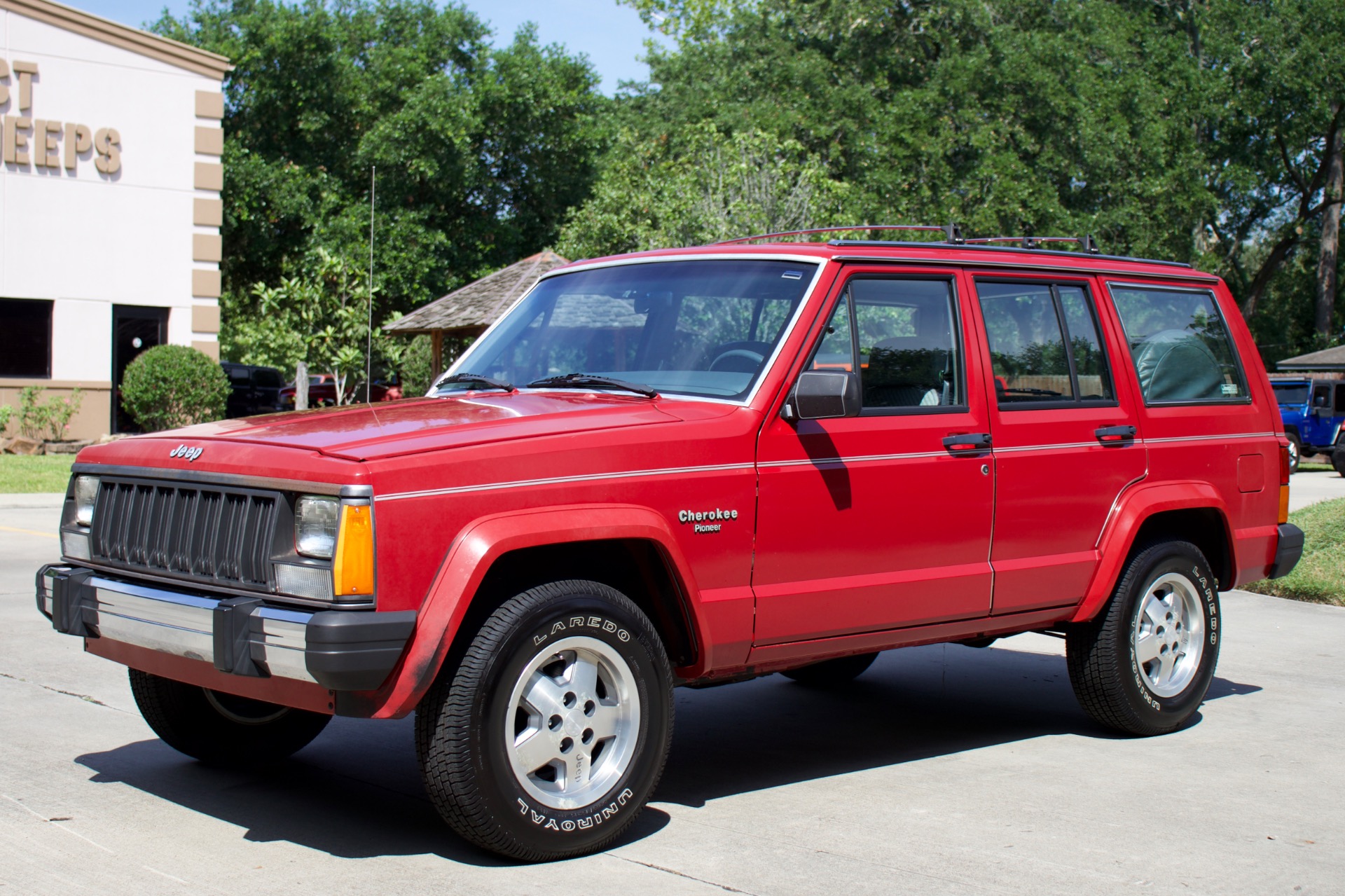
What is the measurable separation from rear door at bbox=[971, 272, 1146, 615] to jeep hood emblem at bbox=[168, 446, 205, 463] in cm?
306

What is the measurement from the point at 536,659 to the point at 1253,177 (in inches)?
1521

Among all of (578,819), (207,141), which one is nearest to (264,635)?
(578,819)

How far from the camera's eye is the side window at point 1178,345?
21.3 ft

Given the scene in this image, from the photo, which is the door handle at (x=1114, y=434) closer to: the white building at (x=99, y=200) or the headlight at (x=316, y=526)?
the headlight at (x=316, y=526)

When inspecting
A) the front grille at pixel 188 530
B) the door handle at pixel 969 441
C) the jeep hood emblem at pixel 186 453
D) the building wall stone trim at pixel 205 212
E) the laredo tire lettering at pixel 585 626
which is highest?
the building wall stone trim at pixel 205 212

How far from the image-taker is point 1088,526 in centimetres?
601

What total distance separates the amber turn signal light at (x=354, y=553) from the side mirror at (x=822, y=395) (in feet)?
5.30

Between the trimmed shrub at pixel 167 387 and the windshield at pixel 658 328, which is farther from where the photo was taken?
the trimmed shrub at pixel 167 387

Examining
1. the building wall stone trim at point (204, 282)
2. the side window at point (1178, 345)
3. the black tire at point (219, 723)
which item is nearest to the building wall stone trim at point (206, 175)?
the building wall stone trim at point (204, 282)

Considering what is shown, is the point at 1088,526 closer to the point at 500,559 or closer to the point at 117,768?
the point at 500,559

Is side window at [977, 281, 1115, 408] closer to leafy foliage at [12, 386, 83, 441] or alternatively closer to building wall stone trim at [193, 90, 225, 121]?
leafy foliage at [12, 386, 83, 441]

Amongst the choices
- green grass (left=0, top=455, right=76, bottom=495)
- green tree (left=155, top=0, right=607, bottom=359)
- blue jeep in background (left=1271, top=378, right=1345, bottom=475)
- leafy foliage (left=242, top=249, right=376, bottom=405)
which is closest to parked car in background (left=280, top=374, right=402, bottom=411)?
green tree (left=155, top=0, right=607, bottom=359)

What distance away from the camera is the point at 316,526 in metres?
4.15

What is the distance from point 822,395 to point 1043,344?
1.65 metres
